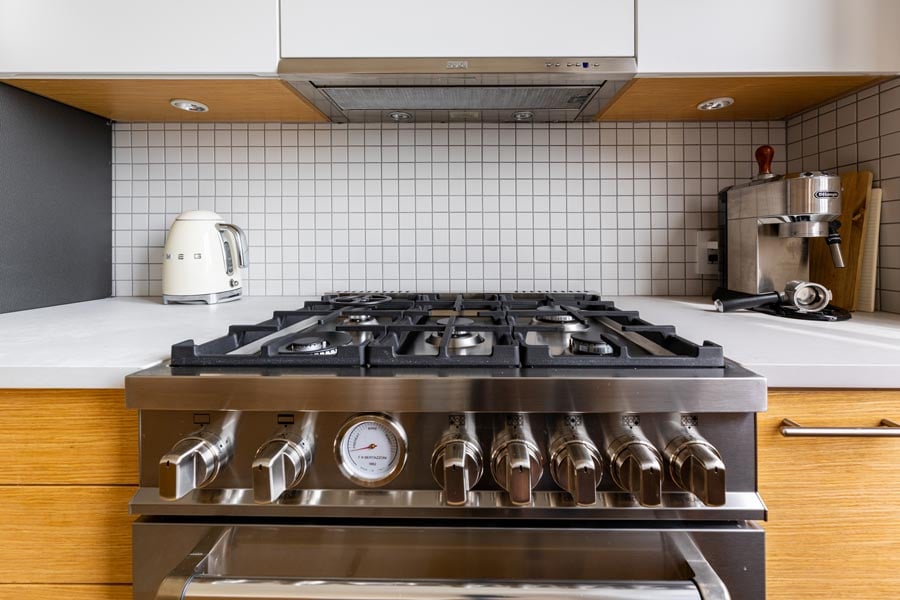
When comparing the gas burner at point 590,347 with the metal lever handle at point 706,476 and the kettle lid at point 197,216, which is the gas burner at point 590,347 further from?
the kettle lid at point 197,216

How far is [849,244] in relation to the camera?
124 centimetres

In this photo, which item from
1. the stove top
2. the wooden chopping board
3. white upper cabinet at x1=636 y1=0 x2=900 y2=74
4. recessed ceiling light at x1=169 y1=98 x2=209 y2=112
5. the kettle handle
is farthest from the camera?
the kettle handle

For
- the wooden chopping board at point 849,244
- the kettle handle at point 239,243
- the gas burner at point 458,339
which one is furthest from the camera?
the kettle handle at point 239,243

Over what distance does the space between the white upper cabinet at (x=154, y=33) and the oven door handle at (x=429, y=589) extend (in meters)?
0.95

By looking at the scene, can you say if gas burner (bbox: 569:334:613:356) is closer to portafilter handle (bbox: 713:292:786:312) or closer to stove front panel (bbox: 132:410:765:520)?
stove front panel (bbox: 132:410:765:520)

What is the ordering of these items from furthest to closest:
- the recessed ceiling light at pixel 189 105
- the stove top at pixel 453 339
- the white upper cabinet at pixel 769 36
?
1. the recessed ceiling light at pixel 189 105
2. the white upper cabinet at pixel 769 36
3. the stove top at pixel 453 339

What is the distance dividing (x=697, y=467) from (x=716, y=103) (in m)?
1.05

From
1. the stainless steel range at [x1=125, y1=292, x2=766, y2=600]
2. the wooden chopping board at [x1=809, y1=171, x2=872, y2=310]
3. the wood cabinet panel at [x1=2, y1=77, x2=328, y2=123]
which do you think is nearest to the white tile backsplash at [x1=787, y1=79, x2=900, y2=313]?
the wooden chopping board at [x1=809, y1=171, x2=872, y2=310]

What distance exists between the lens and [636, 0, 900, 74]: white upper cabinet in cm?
109

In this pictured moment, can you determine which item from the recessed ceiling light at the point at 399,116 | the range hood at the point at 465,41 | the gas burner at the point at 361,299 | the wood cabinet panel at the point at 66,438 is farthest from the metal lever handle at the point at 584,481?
the recessed ceiling light at the point at 399,116

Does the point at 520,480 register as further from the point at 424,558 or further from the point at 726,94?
the point at 726,94

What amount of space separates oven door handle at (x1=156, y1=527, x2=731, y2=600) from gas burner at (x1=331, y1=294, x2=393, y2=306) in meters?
0.64

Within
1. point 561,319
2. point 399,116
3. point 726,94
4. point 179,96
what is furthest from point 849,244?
point 179,96

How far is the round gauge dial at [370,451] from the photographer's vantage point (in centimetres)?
64
